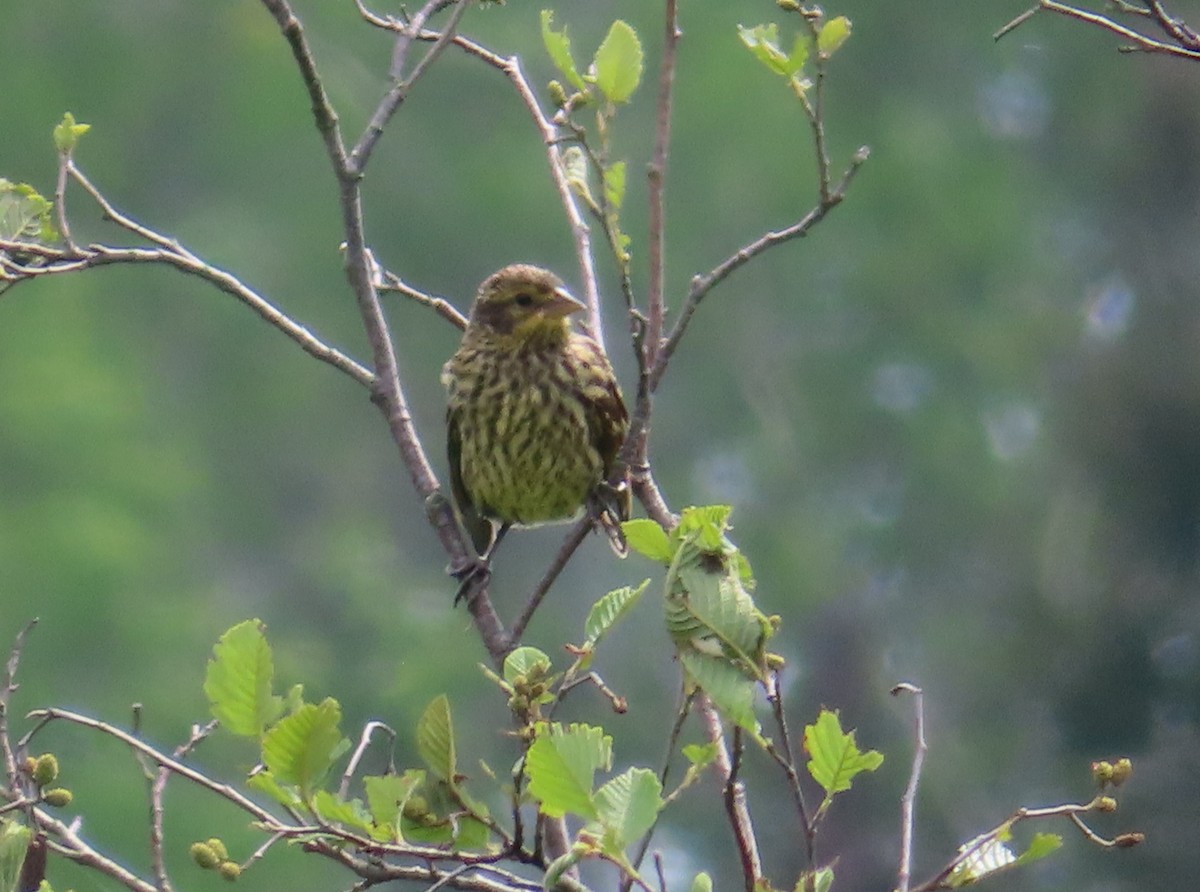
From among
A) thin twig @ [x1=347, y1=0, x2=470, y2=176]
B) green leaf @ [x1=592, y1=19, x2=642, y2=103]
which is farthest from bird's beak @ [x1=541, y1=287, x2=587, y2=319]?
green leaf @ [x1=592, y1=19, x2=642, y2=103]

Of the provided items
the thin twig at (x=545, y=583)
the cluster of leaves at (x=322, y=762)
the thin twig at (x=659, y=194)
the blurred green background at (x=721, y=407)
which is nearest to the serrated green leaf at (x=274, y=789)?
the cluster of leaves at (x=322, y=762)

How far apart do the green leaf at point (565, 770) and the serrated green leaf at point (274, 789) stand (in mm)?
301

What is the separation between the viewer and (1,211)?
291 centimetres

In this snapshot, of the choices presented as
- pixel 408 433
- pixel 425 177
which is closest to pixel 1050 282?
pixel 425 177

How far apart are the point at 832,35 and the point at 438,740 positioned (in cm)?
96

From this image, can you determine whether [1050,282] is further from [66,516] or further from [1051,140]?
[66,516]

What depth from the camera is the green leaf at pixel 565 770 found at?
2.11 m

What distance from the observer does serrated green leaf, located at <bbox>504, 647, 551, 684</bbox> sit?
7.61ft

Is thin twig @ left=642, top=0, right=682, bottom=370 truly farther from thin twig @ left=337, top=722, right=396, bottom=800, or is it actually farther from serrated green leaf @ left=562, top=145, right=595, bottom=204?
thin twig @ left=337, top=722, right=396, bottom=800

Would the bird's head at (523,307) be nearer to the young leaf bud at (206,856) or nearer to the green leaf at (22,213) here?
the green leaf at (22,213)

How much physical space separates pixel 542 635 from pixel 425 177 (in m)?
5.63

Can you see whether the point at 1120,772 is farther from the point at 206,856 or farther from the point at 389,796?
the point at 206,856

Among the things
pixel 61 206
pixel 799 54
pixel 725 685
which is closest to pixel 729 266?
pixel 799 54

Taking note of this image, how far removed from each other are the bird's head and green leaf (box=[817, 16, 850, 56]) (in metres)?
1.63
